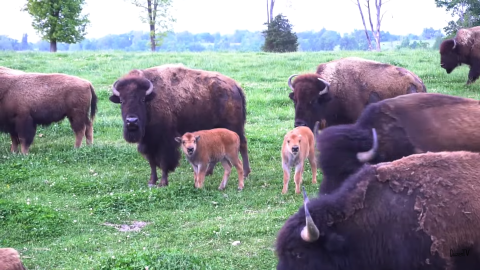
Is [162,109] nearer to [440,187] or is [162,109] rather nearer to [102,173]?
[102,173]

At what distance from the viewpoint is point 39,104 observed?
42.8ft

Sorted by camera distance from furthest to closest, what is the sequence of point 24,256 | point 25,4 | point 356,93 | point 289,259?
point 25,4, point 356,93, point 24,256, point 289,259

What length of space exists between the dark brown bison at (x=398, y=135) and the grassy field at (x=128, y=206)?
1.31m

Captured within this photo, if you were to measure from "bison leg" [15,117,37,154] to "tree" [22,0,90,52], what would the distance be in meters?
30.3


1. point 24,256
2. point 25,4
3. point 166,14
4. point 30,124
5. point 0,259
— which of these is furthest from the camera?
point 166,14

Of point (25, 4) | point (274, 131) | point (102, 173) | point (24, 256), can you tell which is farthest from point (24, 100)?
point (25, 4)

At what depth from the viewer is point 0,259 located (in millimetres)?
5324

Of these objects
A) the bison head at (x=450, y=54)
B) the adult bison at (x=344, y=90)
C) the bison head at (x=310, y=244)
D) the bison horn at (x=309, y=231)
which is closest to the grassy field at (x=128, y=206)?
the adult bison at (x=344, y=90)

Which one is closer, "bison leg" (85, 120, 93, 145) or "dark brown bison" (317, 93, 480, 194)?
"dark brown bison" (317, 93, 480, 194)

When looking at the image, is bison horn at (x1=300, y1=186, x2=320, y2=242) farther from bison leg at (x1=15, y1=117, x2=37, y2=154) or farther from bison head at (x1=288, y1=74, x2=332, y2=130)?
bison leg at (x1=15, y1=117, x2=37, y2=154)

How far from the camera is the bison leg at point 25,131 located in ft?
41.4

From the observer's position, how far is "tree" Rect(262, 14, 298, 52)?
36.7 meters

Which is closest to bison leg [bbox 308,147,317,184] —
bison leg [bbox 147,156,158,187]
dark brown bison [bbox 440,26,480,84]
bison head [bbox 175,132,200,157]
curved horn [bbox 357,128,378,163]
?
bison head [bbox 175,132,200,157]

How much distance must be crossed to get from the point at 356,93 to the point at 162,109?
11.0 ft
